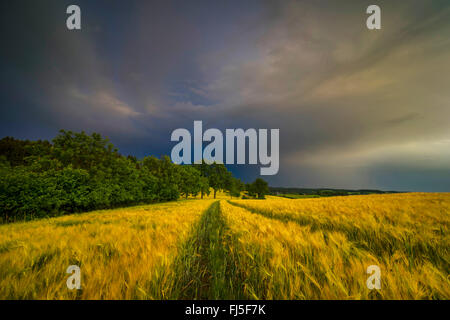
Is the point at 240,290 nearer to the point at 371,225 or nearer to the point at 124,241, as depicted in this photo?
the point at 124,241

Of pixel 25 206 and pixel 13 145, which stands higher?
pixel 13 145

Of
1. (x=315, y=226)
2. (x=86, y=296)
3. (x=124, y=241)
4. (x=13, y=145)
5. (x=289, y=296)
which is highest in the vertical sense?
(x=13, y=145)

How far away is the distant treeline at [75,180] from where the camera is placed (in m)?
9.61

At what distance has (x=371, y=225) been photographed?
127 inches

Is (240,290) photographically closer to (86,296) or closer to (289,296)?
(289,296)

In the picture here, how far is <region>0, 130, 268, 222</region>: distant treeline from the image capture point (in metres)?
9.61

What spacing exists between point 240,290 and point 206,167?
57440 mm

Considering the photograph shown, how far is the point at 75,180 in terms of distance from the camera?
1321 centimetres

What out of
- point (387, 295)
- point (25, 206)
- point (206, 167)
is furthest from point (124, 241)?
point (206, 167)
